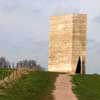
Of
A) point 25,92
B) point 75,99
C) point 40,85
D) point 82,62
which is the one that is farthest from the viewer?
point 82,62

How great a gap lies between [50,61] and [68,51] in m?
2.87

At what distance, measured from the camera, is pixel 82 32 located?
55781 millimetres

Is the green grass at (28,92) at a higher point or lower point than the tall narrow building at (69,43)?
lower

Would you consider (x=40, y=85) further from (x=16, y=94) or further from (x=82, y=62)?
(x=82, y=62)

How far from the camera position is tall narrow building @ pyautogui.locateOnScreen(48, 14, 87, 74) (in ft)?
180

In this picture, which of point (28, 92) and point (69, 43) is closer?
point (28, 92)

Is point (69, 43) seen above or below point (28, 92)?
above

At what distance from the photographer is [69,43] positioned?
55281 mm

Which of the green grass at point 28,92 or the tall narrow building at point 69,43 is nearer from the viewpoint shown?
the green grass at point 28,92

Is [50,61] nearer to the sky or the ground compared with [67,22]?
nearer to the ground

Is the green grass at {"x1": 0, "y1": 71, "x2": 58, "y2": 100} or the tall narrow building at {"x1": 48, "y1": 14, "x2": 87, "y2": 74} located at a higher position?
the tall narrow building at {"x1": 48, "y1": 14, "x2": 87, "y2": 74}

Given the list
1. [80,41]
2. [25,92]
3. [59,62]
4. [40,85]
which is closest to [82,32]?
[80,41]

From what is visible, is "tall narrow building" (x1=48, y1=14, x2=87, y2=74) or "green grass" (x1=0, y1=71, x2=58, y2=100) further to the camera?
"tall narrow building" (x1=48, y1=14, x2=87, y2=74)

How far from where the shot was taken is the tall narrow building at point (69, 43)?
180 feet
